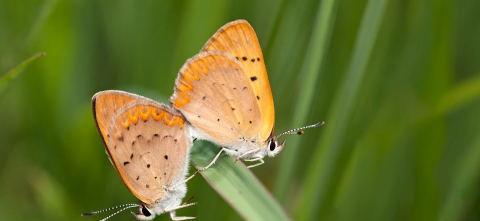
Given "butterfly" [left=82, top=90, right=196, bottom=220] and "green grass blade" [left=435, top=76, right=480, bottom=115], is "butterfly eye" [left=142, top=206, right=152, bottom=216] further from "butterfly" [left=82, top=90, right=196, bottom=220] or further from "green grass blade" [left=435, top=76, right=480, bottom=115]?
"green grass blade" [left=435, top=76, right=480, bottom=115]

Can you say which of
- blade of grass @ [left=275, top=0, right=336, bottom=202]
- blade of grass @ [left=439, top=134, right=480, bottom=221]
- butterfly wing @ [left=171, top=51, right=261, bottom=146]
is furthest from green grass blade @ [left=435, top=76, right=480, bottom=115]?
butterfly wing @ [left=171, top=51, right=261, bottom=146]

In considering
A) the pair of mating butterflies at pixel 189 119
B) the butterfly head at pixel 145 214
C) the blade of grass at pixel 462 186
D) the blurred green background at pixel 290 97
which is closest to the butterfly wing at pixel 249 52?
the pair of mating butterflies at pixel 189 119

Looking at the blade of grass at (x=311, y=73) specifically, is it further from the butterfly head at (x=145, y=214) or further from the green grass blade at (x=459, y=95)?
the green grass blade at (x=459, y=95)

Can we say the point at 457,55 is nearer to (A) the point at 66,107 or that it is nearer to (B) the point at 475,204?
(B) the point at 475,204

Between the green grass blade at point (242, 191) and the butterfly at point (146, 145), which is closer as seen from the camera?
the green grass blade at point (242, 191)

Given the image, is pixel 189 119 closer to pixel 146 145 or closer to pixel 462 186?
pixel 146 145

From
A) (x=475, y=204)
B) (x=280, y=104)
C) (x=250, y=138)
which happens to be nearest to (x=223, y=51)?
(x=250, y=138)

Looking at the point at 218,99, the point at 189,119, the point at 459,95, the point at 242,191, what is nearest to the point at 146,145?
the point at 189,119

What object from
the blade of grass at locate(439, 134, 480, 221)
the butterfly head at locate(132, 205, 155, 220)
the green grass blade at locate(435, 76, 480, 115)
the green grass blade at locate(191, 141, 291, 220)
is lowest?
the butterfly head at locate(132, 205, 155, 220)
